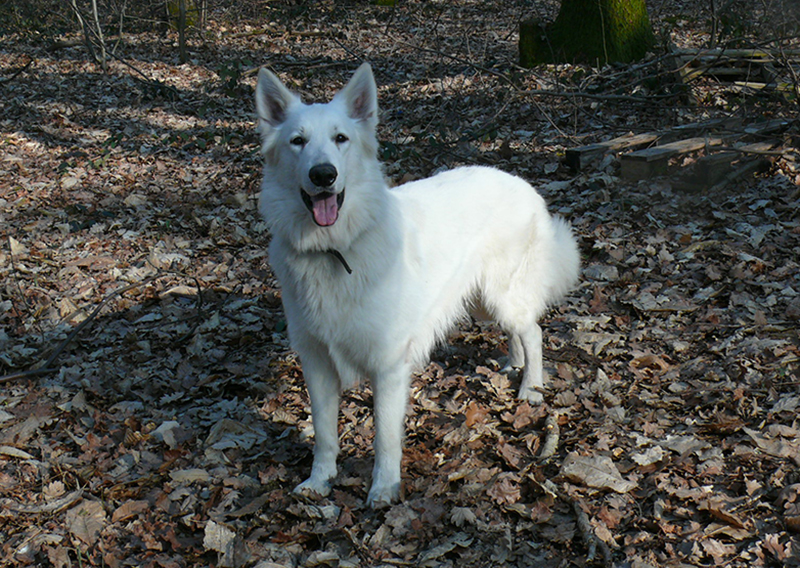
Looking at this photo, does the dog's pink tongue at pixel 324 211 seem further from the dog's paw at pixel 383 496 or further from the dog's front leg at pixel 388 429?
the dog's paw at pixel 383 496

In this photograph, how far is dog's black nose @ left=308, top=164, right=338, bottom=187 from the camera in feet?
9.80

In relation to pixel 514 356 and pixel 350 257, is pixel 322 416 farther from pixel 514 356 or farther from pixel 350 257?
pixel 514 356

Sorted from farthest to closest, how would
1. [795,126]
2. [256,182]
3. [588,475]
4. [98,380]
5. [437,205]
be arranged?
[256,182] → [795,126] → [98,380] → [437,205] → [588,475]

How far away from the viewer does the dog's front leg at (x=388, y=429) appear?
3.30 metres

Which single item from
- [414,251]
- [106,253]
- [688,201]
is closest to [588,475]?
[414,251]

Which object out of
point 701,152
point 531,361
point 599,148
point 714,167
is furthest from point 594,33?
point 531,361

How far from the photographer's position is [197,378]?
4535 millimetres

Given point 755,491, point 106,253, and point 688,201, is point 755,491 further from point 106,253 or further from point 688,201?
point 106,253

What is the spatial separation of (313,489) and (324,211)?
4.78 ft

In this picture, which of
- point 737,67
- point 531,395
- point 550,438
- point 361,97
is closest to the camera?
point 361,97

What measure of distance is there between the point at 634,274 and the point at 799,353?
4.86 feet

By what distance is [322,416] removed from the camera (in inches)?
136

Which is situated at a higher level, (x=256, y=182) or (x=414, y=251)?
(x=414, y=251)

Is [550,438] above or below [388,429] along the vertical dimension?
below
